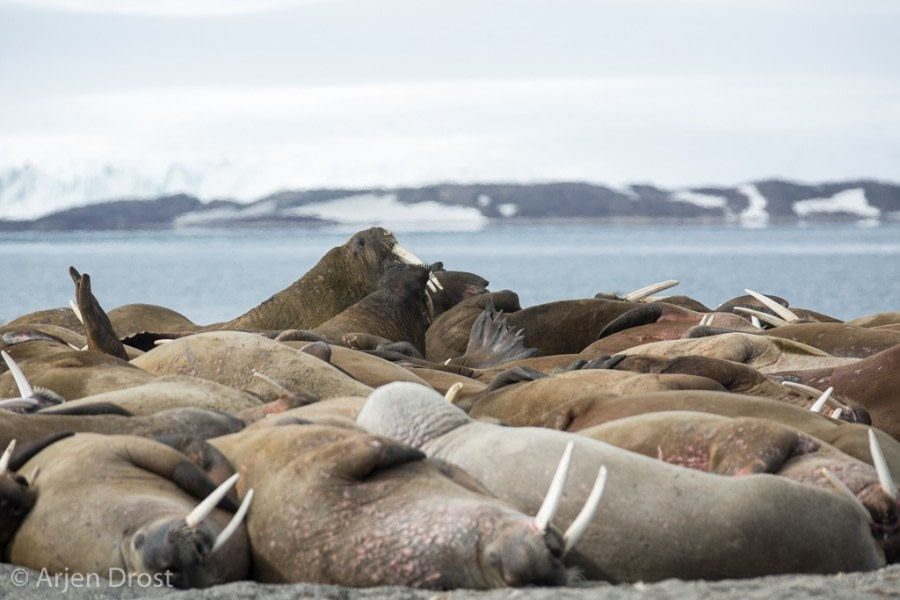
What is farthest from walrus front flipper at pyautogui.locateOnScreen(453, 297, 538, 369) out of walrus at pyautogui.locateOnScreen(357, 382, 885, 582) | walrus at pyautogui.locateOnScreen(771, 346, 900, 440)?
walrus at pyautogui.locateOnScreen(357, 382, 885, 582)

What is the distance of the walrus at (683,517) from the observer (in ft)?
13.1

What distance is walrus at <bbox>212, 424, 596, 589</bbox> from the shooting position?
3.70 metres

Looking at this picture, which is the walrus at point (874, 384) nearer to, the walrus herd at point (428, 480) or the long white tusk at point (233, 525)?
the walrus herd at point (428, 480)

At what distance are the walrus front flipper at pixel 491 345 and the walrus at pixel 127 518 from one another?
5633 millimetres

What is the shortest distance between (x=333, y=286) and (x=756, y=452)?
826 cm

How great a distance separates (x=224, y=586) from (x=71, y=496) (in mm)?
673

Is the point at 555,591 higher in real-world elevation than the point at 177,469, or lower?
lower

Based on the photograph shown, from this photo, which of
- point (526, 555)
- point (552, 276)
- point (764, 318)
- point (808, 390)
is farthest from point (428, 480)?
point (552, 276)

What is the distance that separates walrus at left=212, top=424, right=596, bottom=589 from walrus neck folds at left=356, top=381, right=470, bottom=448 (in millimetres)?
368

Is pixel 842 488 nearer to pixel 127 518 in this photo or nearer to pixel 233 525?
pixel 233 525

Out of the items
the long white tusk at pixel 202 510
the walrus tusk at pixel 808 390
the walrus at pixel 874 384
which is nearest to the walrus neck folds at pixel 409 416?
the long white tusk at pixel 202 510

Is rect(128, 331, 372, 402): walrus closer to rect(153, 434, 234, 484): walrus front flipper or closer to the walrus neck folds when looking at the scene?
the walrus neck folds

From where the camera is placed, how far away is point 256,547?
4.12 metres

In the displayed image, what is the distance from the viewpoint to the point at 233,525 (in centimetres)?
388
